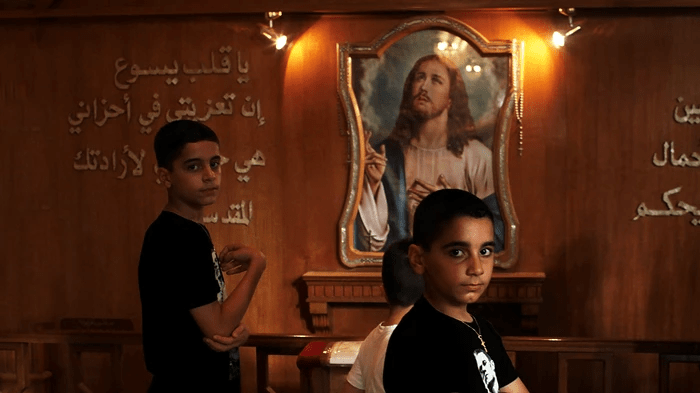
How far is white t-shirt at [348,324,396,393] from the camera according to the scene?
2.12 meters

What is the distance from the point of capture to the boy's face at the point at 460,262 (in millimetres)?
1726

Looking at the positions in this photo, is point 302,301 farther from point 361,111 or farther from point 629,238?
point 629,238

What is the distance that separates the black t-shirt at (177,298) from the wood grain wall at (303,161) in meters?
3.17

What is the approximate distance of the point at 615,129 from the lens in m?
5.25

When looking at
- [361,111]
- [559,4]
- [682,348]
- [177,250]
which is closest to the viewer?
[177,250]

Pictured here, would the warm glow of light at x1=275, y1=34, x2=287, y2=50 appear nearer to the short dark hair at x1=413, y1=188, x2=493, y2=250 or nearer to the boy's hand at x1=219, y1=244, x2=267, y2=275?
the boy's hand at x1=219, y1=244, x2=267, y2=275

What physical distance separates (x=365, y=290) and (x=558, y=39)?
2072 millimetres

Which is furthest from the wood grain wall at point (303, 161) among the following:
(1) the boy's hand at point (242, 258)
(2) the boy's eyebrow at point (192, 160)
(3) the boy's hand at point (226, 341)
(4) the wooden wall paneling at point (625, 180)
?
(3) the boy's hand at point (226, 341)

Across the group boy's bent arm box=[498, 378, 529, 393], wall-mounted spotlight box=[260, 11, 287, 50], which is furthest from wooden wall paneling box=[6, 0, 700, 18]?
boy's bent arm box=[498, 378, 529, 393]

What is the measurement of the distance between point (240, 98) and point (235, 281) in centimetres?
127

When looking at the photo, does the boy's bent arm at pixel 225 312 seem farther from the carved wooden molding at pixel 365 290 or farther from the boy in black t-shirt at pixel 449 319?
the carved wooden molding at pixel 365 290

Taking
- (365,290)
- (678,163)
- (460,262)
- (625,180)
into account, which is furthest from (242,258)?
(678,163)

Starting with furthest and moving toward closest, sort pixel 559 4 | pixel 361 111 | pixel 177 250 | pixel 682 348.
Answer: pixel 361 111
pixel 559 4
pixel 682 348
pixel 177 250

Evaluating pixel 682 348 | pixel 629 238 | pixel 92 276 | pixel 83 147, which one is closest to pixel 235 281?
pixel 92 276
